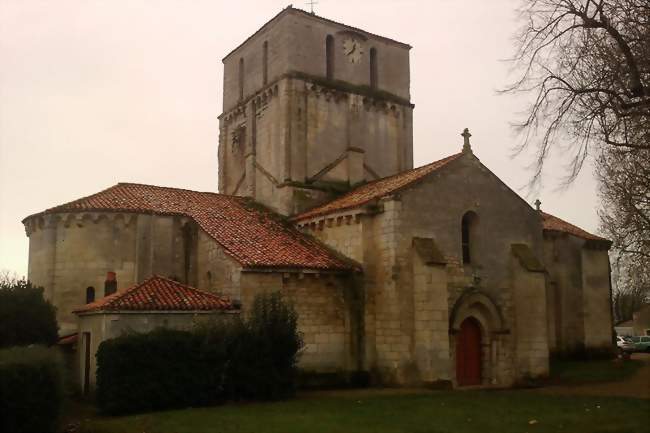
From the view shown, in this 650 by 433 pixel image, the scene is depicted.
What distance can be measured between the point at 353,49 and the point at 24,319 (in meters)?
18.3

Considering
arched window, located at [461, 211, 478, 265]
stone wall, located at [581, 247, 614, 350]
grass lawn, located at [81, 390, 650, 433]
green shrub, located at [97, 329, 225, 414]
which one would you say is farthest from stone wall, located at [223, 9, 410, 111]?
grass lawn, located at [81, 390, 650, 433]

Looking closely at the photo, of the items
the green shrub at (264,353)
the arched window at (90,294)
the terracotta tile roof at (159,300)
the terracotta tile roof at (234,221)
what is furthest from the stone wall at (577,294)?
the arched window at (90,294)

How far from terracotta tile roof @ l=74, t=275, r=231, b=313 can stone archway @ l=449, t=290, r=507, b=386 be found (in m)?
8.34

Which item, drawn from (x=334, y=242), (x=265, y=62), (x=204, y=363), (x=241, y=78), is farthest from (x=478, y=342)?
(x=241, y=78)

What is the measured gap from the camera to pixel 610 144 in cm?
1695

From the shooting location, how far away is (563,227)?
109 feet

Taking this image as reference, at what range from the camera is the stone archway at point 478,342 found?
23.3 m

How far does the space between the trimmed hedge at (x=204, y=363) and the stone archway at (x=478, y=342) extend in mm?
6354

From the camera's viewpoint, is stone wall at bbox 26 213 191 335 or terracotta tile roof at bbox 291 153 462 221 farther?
stone wall at bbox 26 213 191 335

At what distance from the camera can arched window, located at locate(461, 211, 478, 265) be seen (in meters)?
23.8

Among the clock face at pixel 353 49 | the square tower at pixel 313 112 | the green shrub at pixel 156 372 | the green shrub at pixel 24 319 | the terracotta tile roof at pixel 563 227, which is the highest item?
the clock face at pixel 353 49

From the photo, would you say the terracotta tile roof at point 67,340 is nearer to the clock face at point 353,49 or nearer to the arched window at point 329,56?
the arched window at point 329,56

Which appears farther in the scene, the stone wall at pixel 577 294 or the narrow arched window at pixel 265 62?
the stone wall at pixel 577 294

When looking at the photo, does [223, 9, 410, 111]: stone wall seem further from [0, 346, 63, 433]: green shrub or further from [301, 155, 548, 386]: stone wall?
[0, 346, 63, 433]: green shrub
